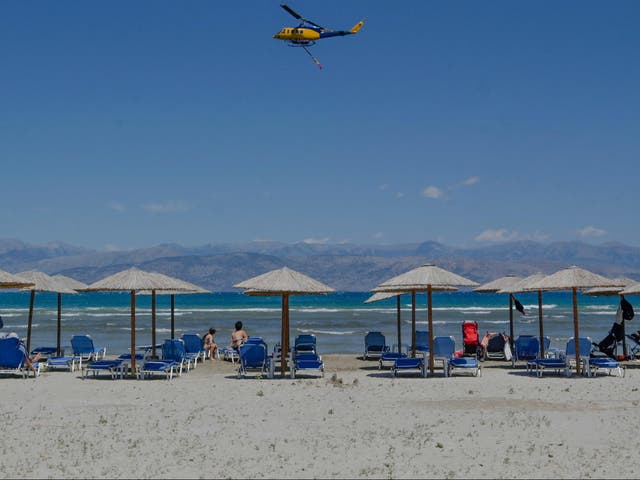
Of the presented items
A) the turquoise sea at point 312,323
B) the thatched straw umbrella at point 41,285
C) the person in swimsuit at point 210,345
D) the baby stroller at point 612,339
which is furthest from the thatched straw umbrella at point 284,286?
the turquoise sea at point 312,323

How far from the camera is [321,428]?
8.55 meters

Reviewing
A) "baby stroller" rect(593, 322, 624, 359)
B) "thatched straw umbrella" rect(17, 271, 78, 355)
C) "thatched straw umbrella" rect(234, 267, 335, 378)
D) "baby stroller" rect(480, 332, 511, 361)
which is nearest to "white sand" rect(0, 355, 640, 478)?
"thatched straw umbrella" rect(234, 267, 335, 378)

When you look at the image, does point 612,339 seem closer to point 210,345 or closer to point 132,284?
point 210,345

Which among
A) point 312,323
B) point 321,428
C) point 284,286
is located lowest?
point 321,428

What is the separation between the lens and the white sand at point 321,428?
6.84 m

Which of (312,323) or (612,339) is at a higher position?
(612,339)

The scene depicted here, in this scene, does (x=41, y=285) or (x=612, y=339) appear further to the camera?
(x=612, y=339)

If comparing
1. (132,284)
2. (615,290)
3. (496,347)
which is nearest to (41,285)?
(132,284)

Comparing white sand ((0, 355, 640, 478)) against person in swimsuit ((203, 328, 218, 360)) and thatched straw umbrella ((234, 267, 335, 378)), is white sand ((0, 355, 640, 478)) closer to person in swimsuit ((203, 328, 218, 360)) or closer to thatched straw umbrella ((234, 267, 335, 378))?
thatched straw umbrella ((234, 267, 335, 378))

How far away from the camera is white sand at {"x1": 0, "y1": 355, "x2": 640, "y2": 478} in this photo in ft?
22.4

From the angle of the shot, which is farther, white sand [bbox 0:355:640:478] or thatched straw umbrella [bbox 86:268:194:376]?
thatched straw umbrella [bbox 86:268:194:376]

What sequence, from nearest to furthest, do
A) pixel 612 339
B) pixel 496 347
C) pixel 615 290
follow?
pixel 612 339 → pixel 615 290 → pixel 496 347

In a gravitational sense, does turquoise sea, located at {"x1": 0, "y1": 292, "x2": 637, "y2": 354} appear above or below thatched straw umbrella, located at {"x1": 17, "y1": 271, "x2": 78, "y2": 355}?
below

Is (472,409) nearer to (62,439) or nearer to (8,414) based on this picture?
(62,439)
